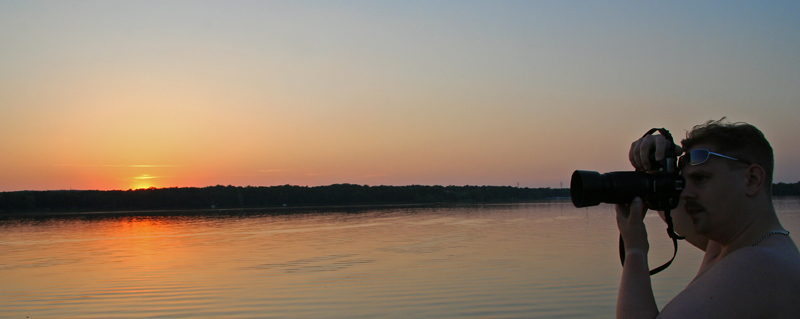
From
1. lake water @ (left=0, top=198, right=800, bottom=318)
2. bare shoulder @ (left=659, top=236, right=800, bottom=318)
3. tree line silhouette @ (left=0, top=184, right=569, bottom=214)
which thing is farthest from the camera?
tree line silhouette @ (left=0, top=184, right=569, bottom=214)

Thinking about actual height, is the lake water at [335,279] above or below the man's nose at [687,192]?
below

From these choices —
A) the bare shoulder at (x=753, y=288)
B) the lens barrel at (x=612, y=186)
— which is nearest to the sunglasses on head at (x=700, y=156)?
the lens barrel at (x=612, y=186)

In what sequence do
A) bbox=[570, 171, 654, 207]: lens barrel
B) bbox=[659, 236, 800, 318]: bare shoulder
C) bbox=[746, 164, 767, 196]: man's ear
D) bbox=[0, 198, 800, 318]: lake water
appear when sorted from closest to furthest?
bbox=[659, 236, 800, 318]: bare shoulder, bbox=[746, 164, 767, 196]: man's ear, bbox=[570, 171, 654, 207]: lens barrel, bbox=[0, 198, 800, 318]: lake water

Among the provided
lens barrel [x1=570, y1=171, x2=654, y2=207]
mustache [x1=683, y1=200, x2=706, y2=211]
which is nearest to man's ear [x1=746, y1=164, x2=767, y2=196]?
mustache [x1=683, y1=200, x2=706, y2=211]

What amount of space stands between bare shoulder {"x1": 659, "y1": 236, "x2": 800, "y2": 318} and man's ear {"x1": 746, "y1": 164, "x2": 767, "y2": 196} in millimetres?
135

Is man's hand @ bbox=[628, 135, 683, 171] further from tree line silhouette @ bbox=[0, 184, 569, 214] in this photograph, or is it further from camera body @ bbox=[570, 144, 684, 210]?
tree line silhouette @ bbox=[0, 184, 569, 214]

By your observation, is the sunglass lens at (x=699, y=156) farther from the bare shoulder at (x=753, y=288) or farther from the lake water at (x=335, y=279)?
the lake water at (x=335, y=279)

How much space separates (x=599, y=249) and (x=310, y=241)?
8.90 m

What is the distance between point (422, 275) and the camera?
10000 mm

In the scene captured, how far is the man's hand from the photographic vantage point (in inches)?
58.1

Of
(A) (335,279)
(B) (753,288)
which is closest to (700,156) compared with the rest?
(B) (753,288)

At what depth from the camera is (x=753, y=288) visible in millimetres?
1203

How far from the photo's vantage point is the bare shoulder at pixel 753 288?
120cm

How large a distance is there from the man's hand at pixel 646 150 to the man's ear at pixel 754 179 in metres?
0.18
